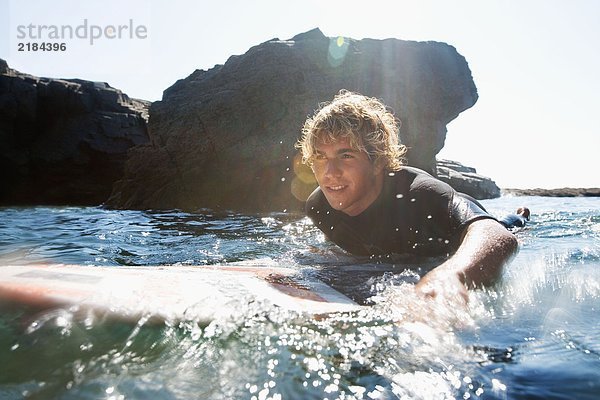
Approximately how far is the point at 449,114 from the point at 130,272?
74.2ft

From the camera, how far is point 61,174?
2678 cm

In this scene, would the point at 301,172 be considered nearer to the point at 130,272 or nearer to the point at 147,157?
the point at 147,157

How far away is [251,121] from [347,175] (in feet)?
41.3

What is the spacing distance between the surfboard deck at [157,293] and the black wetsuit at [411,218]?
1122 millimetres

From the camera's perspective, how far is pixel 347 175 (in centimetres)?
321

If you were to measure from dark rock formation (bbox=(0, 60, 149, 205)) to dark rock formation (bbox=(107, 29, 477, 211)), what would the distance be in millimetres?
12041

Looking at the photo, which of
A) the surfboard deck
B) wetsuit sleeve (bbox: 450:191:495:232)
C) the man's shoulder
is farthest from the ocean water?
the man's shoulder

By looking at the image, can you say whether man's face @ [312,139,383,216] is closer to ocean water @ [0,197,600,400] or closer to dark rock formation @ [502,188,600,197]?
ocean water @ [0,197,600,400]

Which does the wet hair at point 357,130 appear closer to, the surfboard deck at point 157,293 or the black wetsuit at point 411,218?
the black wetsuit at point 411,218

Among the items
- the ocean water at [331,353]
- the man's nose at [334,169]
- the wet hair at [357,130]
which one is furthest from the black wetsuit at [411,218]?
the ocean water at [331,353]

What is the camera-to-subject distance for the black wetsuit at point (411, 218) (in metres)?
2.88

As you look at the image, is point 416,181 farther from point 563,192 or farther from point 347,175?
point 563,192

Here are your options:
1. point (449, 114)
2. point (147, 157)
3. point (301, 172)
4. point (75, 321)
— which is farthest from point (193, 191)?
point (449, 114)

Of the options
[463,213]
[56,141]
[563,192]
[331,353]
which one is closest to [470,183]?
[563,192]
